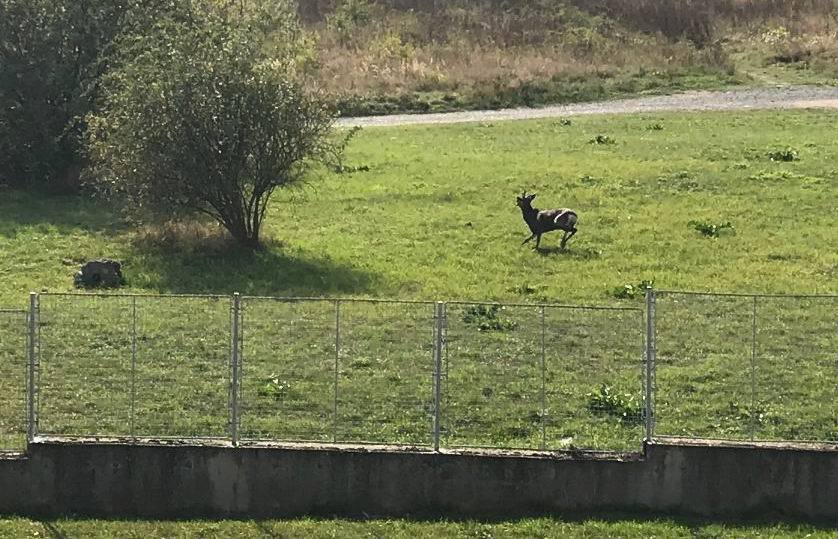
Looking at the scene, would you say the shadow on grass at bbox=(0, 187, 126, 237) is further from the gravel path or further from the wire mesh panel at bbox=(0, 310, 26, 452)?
the gravel path

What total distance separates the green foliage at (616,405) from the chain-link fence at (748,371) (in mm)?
293

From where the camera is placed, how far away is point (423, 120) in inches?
1789

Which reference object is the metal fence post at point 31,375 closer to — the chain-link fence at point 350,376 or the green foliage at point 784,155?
the chain-link fence at point 350,376

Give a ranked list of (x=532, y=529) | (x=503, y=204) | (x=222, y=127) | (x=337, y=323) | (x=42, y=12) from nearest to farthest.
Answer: (x=532, y=529)
(x=337, y=323)
(x=222, y=127)
(x=503, y=204)
(x=42, y=12)

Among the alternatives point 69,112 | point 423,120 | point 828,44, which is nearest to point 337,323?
point 69,112

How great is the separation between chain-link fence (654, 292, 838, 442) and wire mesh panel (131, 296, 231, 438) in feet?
16.9

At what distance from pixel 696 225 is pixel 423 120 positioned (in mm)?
20020

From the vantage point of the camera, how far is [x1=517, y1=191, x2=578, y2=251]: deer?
25375 mm

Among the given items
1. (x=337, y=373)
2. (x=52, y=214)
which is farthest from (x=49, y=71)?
(x=337, y=373)

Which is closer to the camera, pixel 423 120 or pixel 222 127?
pixel 222 127

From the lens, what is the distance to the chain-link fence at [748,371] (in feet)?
48.7

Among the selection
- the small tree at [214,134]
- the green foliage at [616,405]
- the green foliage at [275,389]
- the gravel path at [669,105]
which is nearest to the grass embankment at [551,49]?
the gravel path at [669,105]

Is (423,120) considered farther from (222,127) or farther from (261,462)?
(261,462)

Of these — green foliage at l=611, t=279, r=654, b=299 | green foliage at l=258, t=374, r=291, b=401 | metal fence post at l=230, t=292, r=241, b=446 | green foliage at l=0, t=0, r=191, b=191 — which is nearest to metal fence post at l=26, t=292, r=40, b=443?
metal fence post at l=230, t=292, r=241, b=446
